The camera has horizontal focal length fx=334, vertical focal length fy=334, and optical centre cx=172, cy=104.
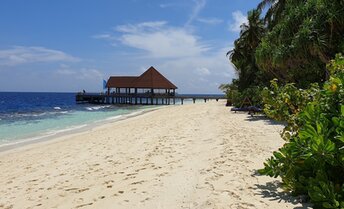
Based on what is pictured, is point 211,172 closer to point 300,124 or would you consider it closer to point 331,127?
point 300,124

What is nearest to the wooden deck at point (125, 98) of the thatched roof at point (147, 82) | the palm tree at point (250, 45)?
the thatched roof at point (147, 82)

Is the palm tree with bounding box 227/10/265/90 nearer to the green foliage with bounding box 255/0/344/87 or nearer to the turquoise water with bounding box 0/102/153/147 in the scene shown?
the green foliage with bounding box 255/0/344/87

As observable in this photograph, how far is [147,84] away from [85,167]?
44606 millimetres

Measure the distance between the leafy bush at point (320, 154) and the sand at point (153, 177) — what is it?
→ 35cm

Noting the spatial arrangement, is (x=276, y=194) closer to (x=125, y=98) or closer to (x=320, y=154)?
(x=320, y=154)

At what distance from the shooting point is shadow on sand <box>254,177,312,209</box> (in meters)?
3.87

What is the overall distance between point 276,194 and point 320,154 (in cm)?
109

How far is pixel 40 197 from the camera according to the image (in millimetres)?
→ 5184

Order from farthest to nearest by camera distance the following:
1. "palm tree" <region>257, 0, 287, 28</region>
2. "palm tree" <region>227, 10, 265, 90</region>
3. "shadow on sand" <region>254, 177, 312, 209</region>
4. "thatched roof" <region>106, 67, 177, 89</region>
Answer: "thatched roof" <region>106, 67, 177, 89</region> → "palm tree" <region>227, 10, 265, 90</region> → "palm tree" <region>257, 0, 287, 28</region> → "shadow on sand" <region>254, 177, 312, 209</region>

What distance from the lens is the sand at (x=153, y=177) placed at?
420cm

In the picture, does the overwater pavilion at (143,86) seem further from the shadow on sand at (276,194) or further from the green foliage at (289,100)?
the shadow on sand at (276,194)

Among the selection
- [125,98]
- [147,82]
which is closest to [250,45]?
[147,82]

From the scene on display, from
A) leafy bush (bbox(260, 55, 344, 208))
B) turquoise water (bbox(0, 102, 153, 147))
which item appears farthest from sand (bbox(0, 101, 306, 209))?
turquoise water (bbox(0, 102, 153, 147))

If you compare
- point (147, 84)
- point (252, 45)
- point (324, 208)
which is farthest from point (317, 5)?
point (147, 84)
